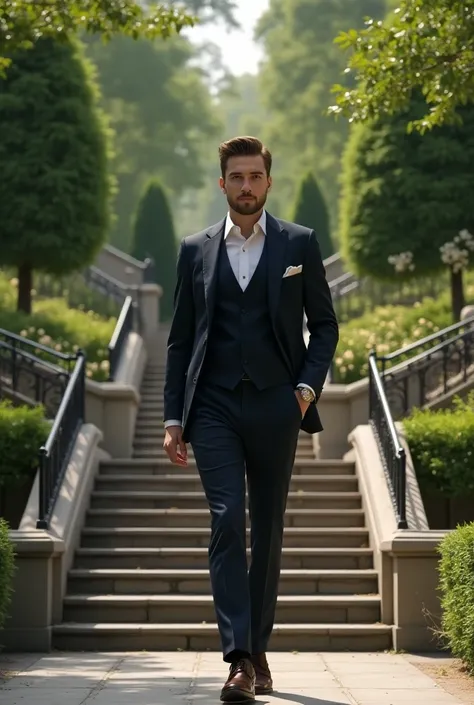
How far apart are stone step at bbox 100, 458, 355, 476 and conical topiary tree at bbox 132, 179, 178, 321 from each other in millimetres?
19417

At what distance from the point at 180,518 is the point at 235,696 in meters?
6.17

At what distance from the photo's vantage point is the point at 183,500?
12.9 m

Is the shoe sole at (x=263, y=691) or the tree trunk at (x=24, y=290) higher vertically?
the tree trunk at (x=24, y=290)

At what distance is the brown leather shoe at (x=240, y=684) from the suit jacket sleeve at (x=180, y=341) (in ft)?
3.94

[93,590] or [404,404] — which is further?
[404,404]

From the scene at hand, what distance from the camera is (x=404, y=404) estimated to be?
48.4 feet

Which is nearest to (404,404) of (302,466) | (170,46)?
(302,466)

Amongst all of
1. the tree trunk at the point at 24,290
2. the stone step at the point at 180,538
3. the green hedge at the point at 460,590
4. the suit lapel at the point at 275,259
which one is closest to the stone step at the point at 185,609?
the stone step at the point at 180,538

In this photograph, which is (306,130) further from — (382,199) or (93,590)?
(93,590)

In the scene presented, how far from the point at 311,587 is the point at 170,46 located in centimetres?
4498

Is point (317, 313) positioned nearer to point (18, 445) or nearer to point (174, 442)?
point (174, 442)

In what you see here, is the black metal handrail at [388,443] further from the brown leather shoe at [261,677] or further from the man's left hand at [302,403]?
the man's left hand at [302,403]

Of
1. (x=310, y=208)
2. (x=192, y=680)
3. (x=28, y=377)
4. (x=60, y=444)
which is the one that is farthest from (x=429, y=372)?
(x=310, y=208)

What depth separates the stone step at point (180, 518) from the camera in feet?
40.7
